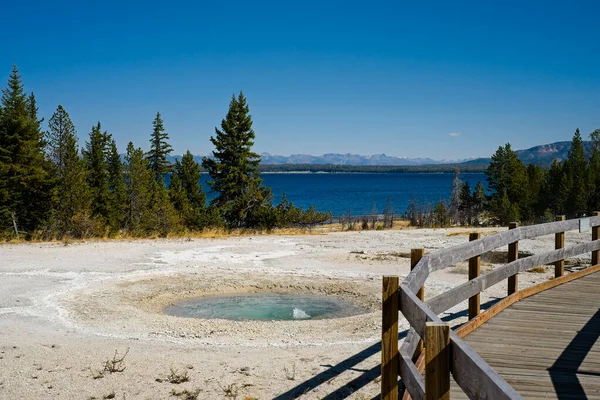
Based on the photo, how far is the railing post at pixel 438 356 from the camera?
277 centimetres

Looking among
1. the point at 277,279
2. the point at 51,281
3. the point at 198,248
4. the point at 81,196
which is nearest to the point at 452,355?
the point at 277,279

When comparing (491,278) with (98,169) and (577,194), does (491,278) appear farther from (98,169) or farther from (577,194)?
(577,194)

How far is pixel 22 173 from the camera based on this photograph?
117ft

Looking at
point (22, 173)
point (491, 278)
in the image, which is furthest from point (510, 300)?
point (22, 173)

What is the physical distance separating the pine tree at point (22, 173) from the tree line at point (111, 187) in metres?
0.07

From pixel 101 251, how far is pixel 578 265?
53.6ft

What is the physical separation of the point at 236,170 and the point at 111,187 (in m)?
19.4

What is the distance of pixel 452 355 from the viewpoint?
2764 millimetres

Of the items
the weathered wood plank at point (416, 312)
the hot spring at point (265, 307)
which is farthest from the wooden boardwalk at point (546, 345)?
the hot spring at point (265, 307)

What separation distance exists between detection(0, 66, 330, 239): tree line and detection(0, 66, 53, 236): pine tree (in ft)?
0.22

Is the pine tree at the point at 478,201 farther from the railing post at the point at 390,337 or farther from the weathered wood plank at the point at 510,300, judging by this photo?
the railing post at the point at 390,337

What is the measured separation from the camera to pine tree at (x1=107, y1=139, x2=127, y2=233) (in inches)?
1875

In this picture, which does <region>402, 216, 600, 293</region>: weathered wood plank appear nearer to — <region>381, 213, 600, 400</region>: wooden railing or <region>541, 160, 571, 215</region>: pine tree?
<region>381, 213, 600, 400</region>: wooden railing

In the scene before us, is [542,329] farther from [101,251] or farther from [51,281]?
[101,251]
